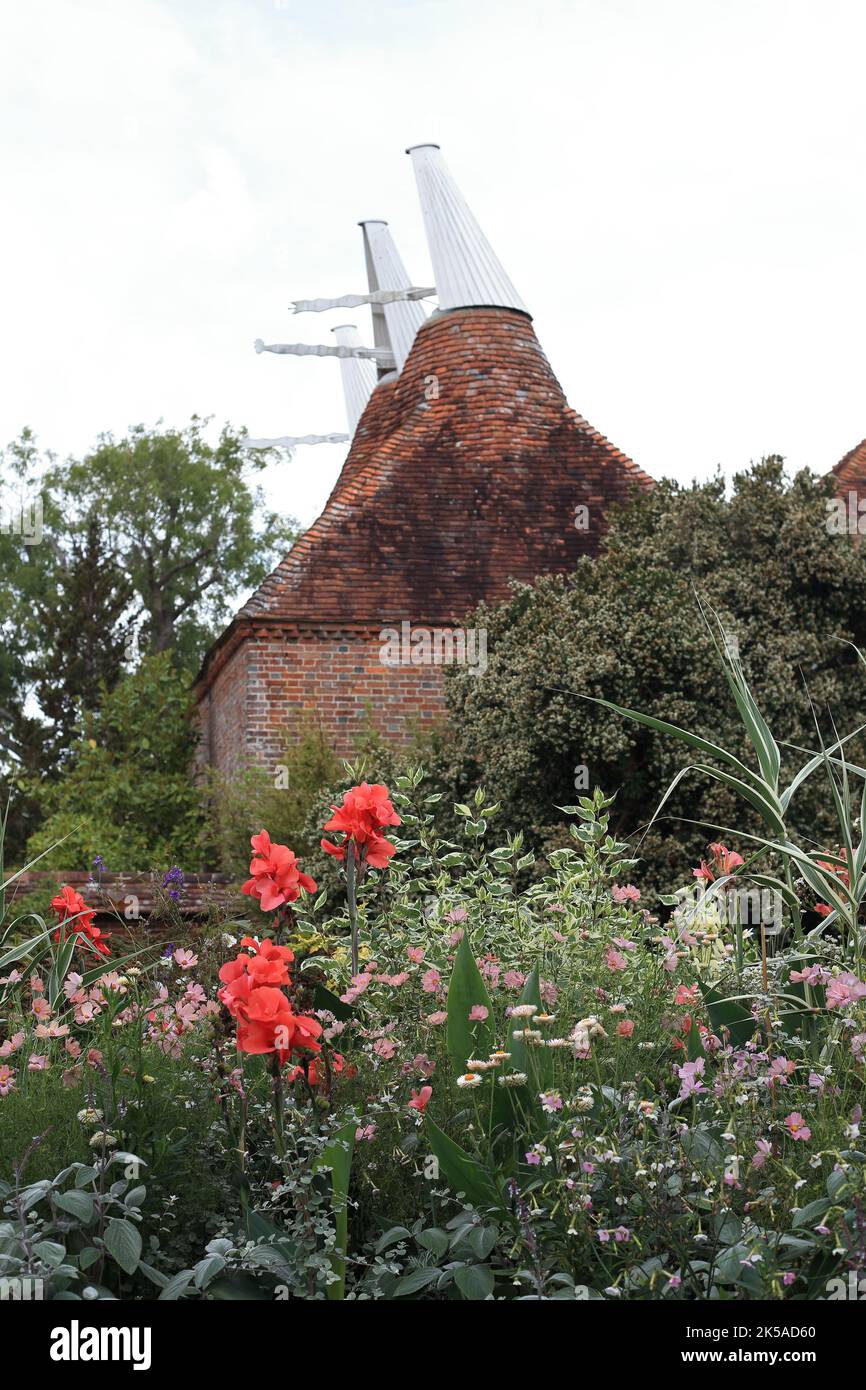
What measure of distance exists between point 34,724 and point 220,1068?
33.6 meters

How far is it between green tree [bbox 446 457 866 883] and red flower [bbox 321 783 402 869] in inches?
266

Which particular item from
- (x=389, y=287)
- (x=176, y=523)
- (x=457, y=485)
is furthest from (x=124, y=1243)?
(x=176, y=523)

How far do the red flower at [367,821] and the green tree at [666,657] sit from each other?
6.75 meters

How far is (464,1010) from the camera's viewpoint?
4.01m

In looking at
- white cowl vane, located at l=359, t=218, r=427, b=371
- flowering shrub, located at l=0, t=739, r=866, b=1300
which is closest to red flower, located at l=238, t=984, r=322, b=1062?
flowering shrub, located at l=0, t=739, r=866, b=1300

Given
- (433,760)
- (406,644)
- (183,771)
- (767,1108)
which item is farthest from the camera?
(183,771)

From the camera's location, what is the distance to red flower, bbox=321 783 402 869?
441cm

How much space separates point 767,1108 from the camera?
12.0 ft

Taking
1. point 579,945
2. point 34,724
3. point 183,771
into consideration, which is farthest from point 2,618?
point 579,945

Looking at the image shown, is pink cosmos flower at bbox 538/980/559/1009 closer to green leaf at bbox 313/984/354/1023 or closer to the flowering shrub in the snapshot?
the flowering shrub

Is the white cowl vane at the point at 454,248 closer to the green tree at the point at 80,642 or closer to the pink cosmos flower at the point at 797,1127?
the green tree at the point at 80,642
